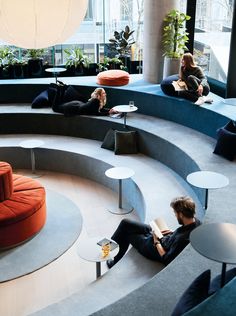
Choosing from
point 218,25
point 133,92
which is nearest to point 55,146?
point 133,92

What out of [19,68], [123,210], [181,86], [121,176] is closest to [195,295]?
[121,176]

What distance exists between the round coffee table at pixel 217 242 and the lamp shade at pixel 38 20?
5.61 ft

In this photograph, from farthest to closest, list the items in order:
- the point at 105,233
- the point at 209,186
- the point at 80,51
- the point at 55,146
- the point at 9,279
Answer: the point at 80,51, the point at 55,146, the point at 105,233, the point at 9,279, the point at 209,186

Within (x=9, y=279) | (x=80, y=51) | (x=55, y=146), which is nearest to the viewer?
(x=9, y=279)

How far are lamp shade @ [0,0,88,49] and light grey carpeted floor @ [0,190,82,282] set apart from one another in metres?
2.84

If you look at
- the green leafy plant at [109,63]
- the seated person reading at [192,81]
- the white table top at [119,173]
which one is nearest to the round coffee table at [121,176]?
the white table top at [119,173]

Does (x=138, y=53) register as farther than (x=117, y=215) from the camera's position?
Yes

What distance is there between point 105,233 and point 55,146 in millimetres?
2562

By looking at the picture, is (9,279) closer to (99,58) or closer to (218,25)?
(218,25)

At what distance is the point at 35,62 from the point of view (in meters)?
9.80

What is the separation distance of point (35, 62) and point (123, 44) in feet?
6.60

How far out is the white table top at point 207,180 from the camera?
4.55 metres

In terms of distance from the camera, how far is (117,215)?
6.33 m

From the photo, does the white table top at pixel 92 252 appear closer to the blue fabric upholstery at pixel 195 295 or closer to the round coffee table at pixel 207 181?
the round coffee table at pixel 207 181
